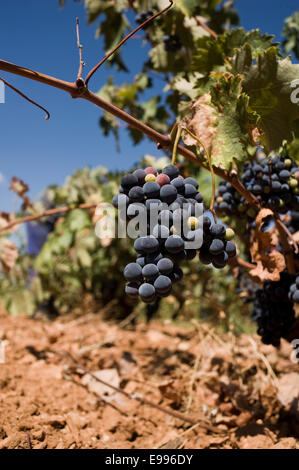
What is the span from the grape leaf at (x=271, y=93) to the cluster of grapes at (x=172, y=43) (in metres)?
1.19

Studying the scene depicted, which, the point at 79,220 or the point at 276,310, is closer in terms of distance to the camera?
the point at 276,310

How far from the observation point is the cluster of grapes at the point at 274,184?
1.39 metres

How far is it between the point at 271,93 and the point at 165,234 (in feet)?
2.37

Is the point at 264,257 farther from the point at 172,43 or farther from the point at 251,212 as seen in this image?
the point at 172,43

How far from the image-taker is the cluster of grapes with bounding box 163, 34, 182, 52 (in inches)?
90.4

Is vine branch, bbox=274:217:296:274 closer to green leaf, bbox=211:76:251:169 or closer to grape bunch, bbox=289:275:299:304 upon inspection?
grape bunch, bbox=289:275:299:304

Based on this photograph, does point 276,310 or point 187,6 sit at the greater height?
point 187,6

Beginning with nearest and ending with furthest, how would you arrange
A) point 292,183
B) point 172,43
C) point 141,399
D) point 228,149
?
1. point 228,149
2. point 292,183
3. point 141,399
4. point 172,43

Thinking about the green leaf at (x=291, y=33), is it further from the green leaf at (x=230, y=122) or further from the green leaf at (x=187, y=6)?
the green leaf at (x=230, y=122)

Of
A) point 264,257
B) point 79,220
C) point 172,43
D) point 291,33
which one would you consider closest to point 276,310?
point 264,257

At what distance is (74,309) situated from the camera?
170 inches

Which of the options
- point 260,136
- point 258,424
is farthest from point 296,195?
point 258,424

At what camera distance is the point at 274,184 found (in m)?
1.38
